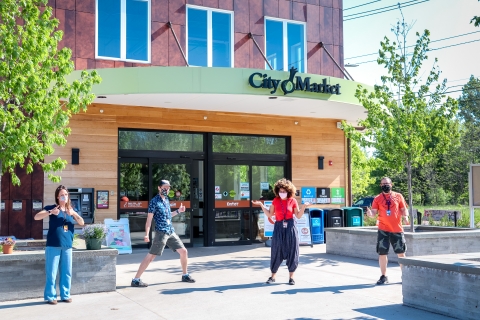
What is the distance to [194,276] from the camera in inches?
421

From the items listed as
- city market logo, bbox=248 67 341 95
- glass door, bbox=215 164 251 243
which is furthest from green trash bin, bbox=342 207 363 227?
city market logo, bbox=248 67 341 95

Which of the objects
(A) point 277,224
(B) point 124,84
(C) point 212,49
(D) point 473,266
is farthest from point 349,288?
(C) point 212,49

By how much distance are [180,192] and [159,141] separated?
4.86 ft

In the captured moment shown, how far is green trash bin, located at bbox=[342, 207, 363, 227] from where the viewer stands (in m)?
17.1

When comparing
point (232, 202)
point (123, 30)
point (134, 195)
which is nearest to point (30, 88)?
point (134, 195)

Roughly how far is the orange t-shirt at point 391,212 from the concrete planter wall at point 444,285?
1.47 m

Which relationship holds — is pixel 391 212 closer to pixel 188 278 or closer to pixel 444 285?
pixel 444 285

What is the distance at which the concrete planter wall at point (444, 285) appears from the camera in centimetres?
719

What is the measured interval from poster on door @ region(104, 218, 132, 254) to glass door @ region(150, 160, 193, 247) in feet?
5.32

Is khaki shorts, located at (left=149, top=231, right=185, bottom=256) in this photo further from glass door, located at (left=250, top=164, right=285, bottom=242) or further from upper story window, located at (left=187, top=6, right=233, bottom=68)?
upper story window, located at (left=187, top=6, right=233, bottom=68)

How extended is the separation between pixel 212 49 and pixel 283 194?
7.69 m

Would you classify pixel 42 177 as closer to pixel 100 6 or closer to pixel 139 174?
pixel 139 174

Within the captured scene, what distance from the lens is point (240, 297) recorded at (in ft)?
28.7

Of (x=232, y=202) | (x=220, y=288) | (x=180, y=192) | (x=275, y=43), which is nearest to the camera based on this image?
(x=220, y=288)
